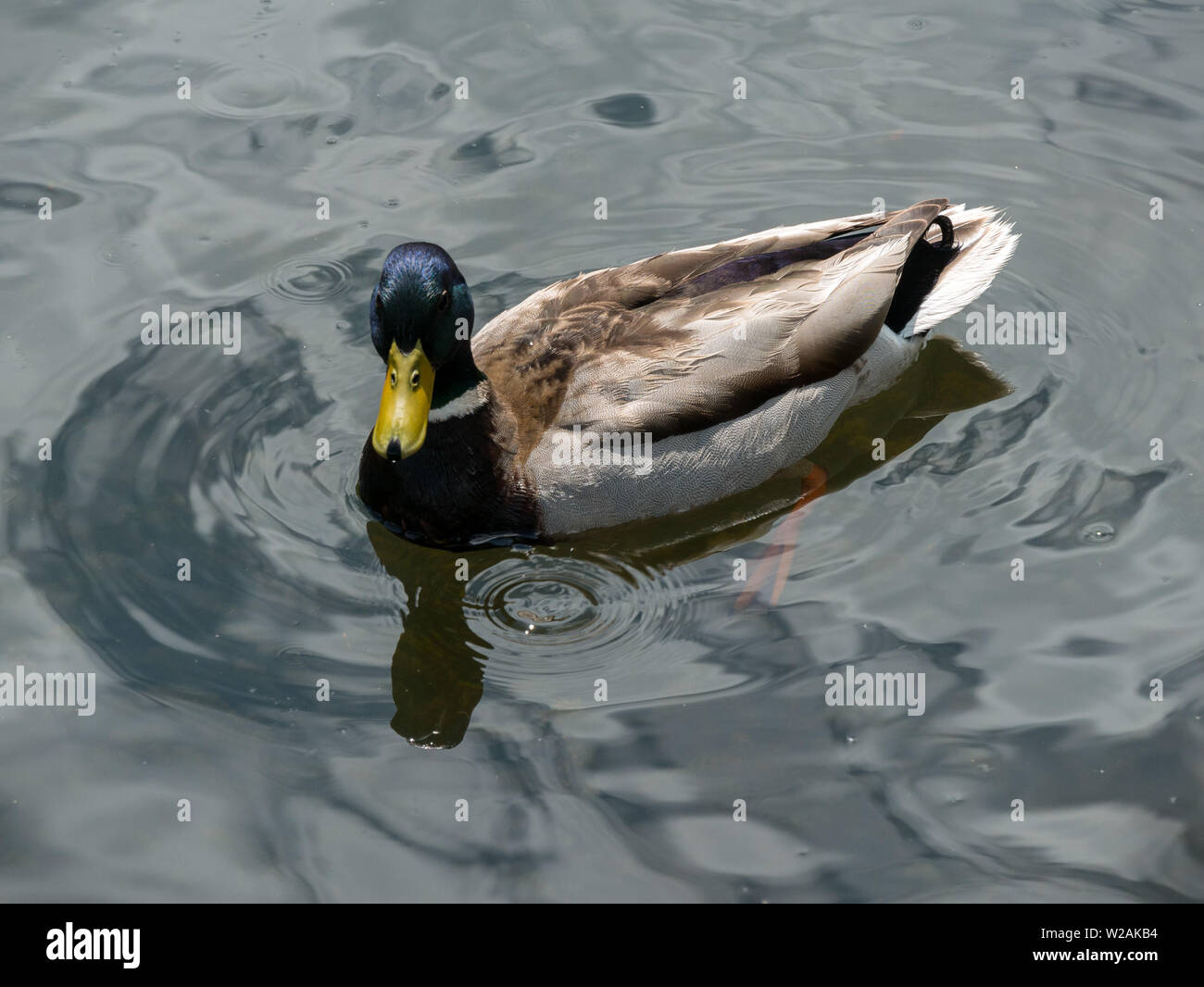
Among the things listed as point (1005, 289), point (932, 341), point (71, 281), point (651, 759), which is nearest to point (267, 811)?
point (651, 759)

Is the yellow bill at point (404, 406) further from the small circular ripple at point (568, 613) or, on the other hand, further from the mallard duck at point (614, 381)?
the small circular ripple at point (568, 613)

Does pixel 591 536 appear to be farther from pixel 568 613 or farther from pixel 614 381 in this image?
pixel 614 381

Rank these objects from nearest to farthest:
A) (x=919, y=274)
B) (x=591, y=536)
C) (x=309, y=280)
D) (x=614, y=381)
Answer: (x=614, y=381) → (x=591, y=536) → (x=919, y=274) → (x=309, y=280)

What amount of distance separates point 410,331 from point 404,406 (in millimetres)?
323

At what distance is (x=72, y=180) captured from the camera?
9.09 meters

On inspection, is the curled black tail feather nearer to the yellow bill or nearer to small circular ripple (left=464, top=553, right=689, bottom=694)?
small circular ripple (left=464, top=553, right=689, bottom=694)

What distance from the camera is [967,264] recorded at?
26.2ft

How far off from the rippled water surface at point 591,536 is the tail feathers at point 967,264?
42 cm

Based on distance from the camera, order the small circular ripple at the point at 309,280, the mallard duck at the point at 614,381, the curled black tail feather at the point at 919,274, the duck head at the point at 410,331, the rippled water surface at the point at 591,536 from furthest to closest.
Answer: the small circular ripple at the point at 309,280 < the curled black tail feather at the point at 919,274 < the mallard duck at the point at 614,381 < the duck head at the point at 410,331 < the rippled water surface at the point at 591,536

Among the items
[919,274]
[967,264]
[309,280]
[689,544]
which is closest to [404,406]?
[689,544]

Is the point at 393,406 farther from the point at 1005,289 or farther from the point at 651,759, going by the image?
the point at 1005,289

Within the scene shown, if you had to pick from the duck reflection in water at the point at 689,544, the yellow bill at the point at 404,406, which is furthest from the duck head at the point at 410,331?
the duck reflection in water at the point at 689,544

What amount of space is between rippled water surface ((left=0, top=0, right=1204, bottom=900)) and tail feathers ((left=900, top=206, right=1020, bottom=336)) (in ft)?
1.38

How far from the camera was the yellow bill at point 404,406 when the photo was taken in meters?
6.43
